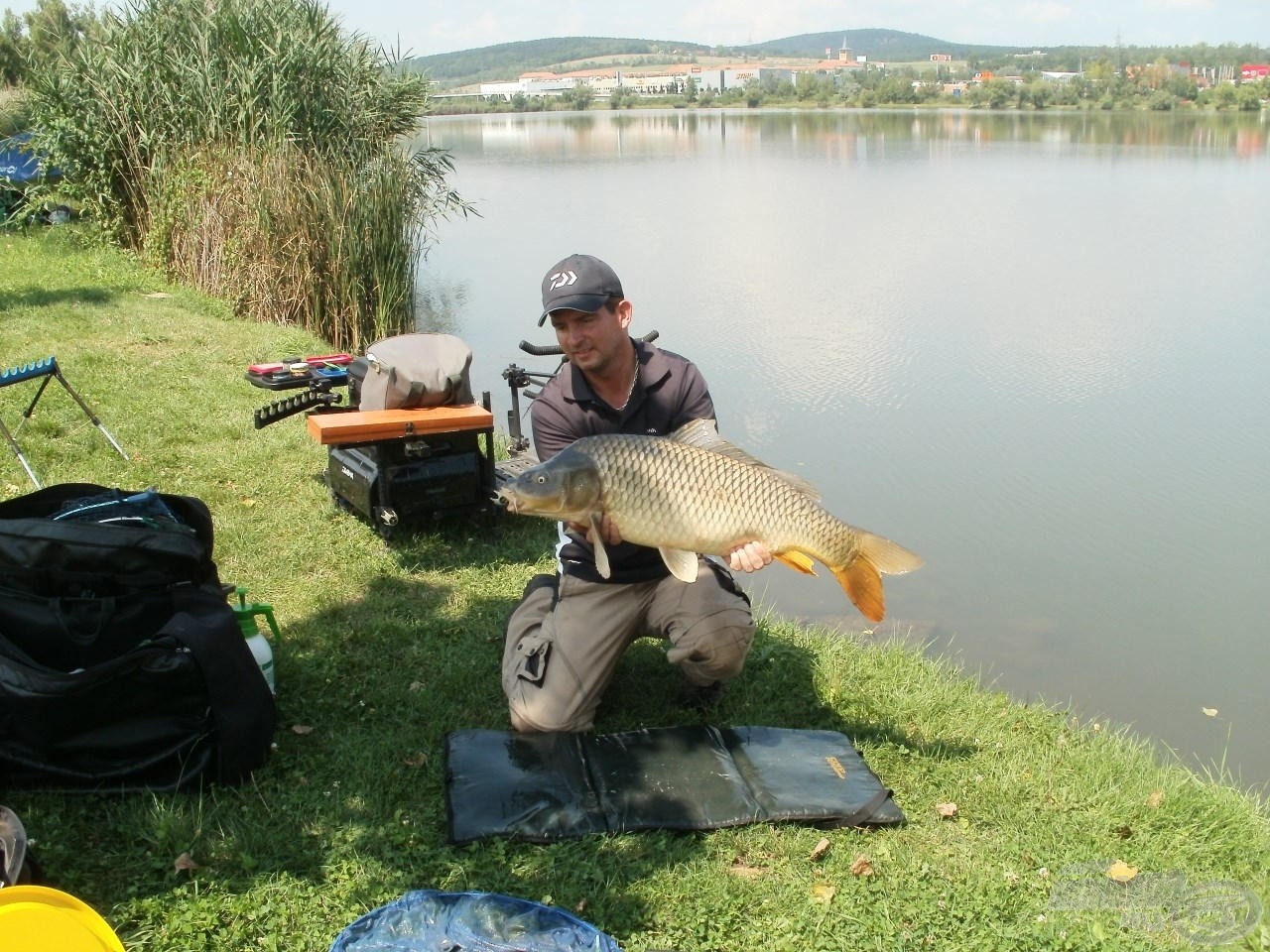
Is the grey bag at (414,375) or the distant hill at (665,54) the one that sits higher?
the distant hill at (665,54)

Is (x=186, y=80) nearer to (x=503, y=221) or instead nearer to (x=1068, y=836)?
(x=503, y=221)

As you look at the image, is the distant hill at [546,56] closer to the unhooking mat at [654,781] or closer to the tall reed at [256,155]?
the tall reed at [256,155]

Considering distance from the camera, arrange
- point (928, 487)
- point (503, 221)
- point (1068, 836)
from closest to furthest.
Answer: point (1068, 836)
point (928, 487)
point (503, 221)

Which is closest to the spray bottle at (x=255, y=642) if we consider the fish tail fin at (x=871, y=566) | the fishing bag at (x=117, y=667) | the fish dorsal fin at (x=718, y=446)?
the fishing bag at (x=117, y=667)

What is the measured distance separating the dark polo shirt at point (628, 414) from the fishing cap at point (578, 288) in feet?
0.77

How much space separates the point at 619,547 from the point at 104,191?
29.7ft

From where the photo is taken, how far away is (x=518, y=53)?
4144 inches

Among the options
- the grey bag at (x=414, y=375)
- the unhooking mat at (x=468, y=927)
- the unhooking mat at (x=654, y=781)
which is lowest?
the unhooking mat at (x=654, y=781)

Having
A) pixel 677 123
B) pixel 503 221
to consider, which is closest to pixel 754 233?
pixel 503 221

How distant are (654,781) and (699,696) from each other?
1.37ft

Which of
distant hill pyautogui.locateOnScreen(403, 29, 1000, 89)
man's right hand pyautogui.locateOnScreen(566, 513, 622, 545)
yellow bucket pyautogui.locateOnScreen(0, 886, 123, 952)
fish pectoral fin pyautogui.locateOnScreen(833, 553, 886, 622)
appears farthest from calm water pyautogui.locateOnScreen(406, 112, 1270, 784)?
distant hill pyautogui.locateOnScreen(403, 29, 1000, 89)

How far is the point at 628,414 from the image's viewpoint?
2676 millimetres

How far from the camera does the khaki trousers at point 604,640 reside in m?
2.68

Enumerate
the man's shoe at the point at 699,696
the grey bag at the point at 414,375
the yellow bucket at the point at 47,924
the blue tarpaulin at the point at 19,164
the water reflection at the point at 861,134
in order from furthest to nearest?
1. the water reflection at the point at 861,134
2. the blue tarpaulin at the point at 19,164
3. the grey bag at the point at 414,375
4. the man's shoe at the point at 699,696
5. the yellow bucket at the point at 47,924
